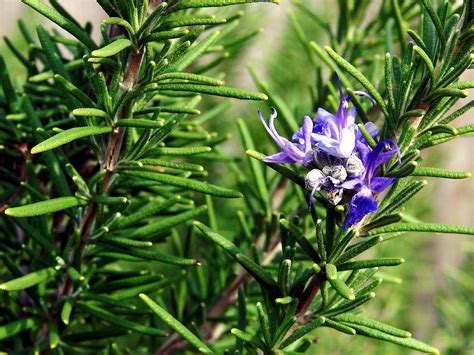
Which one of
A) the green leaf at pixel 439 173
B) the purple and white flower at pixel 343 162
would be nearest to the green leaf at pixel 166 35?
the purple and white flower at pixel 343 162

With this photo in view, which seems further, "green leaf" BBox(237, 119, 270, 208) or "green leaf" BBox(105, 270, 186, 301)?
"green leaf" BBox(237, 119, 270, 208)

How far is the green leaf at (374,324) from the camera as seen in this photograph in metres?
0.50

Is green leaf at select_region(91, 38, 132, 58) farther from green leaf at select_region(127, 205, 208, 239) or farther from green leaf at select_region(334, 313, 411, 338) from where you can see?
green leaf at select_region(334, 313, 411, 338)

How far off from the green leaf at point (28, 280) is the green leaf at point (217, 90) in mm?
214

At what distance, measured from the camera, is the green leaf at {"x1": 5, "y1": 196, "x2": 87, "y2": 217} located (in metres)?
0.52

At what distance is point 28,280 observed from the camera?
575mm

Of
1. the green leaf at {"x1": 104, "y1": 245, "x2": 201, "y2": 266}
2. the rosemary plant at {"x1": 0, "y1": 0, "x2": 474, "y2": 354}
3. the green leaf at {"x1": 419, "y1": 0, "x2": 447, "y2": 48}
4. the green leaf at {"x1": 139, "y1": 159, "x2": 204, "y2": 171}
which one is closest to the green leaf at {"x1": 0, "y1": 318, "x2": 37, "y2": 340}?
the rosemary plant at {"x1": 0, "y1": 0, "x2": 474, "y2": 354}

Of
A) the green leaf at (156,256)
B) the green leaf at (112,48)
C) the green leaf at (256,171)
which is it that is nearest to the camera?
the green leaf at (112,48)

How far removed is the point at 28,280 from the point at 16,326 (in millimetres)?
81

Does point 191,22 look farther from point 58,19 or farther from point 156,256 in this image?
point 156,256

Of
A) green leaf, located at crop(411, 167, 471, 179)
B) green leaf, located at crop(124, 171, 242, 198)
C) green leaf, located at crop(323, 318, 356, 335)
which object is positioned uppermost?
green leaf, located at crop(411, 167, 471, 179)

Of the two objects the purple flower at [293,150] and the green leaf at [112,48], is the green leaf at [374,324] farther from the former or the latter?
the green leaf at [112,48]

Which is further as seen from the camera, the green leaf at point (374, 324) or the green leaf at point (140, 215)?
the green leaf at point (140, 215)

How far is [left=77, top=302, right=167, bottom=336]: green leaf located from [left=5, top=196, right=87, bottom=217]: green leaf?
0.40 feet
